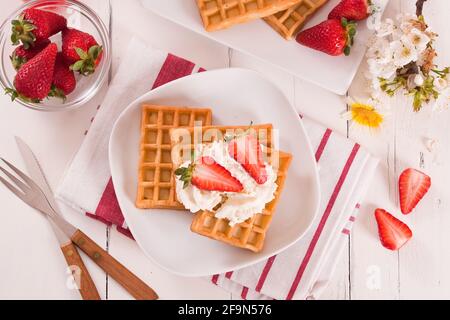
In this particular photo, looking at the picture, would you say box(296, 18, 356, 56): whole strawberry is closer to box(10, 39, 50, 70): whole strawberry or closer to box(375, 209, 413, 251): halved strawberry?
box(375, 209, 413, 251): halved strawberry

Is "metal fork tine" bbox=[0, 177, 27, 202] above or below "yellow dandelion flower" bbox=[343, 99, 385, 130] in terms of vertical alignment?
below

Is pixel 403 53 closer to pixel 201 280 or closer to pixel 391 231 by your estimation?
pixel 391 231

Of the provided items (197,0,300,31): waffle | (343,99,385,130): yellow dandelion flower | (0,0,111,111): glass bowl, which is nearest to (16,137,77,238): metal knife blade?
(0,0,111,111): glass bowl

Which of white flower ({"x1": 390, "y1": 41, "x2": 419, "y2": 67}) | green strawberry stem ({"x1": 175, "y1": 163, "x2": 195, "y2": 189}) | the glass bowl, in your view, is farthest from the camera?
the glass bowl

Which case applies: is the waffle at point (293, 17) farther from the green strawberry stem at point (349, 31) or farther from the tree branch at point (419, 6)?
the tree branch at point (419, 6)

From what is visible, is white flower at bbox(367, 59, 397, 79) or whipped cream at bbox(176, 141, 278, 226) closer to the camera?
whipped cream at bbox(176, 141, 278, 226)
